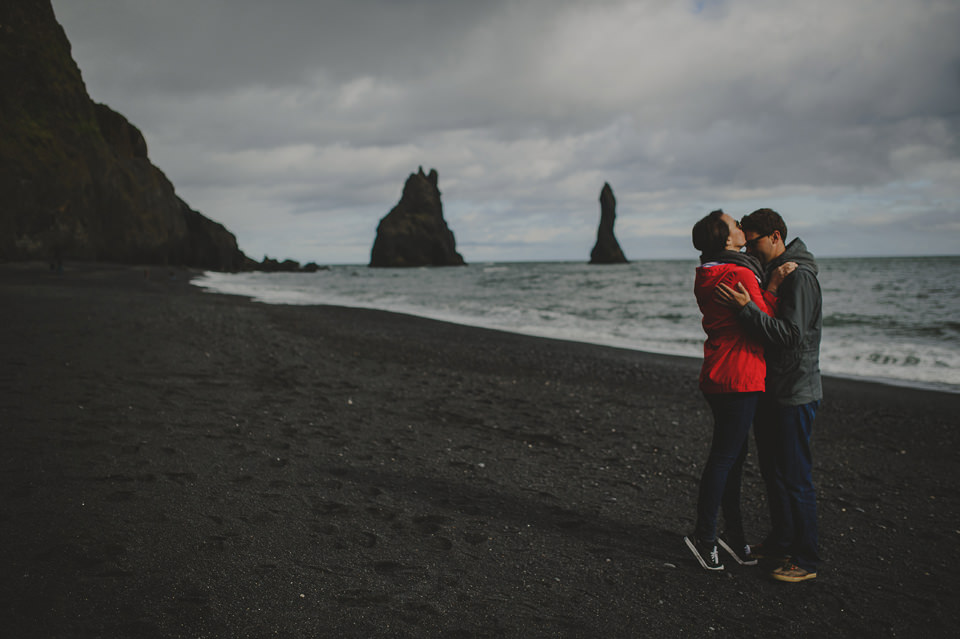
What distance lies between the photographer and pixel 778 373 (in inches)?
123

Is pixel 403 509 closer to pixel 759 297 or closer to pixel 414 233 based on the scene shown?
pixel 759 297

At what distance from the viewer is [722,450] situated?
3.23m

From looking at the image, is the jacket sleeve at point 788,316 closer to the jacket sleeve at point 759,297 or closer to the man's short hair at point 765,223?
the jacket sleeve at point 759,297

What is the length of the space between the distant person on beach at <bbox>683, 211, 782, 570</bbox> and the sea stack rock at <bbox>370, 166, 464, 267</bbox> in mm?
124844

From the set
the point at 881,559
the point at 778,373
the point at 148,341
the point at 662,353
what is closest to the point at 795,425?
the point at 778,373

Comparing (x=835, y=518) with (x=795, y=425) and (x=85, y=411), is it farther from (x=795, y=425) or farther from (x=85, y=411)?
(x=85, y=411)

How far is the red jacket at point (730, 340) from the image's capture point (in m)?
3.03

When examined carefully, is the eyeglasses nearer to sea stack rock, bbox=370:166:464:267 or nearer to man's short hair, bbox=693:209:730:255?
man's short hair, bbox=693:209:730:255

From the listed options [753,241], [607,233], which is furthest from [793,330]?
[607,233]

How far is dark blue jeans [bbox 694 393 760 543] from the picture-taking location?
10.3 feet

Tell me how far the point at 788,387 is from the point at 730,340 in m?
0.44

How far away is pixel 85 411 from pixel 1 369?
209 centimetres

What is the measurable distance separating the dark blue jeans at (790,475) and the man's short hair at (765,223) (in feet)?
3.32

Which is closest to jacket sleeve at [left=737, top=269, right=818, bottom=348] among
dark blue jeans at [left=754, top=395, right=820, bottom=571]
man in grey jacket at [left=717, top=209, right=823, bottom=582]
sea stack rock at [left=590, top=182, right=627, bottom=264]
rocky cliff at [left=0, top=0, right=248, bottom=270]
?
man in grey jacket at [left=717, top=209, right=823, bottom=582]
